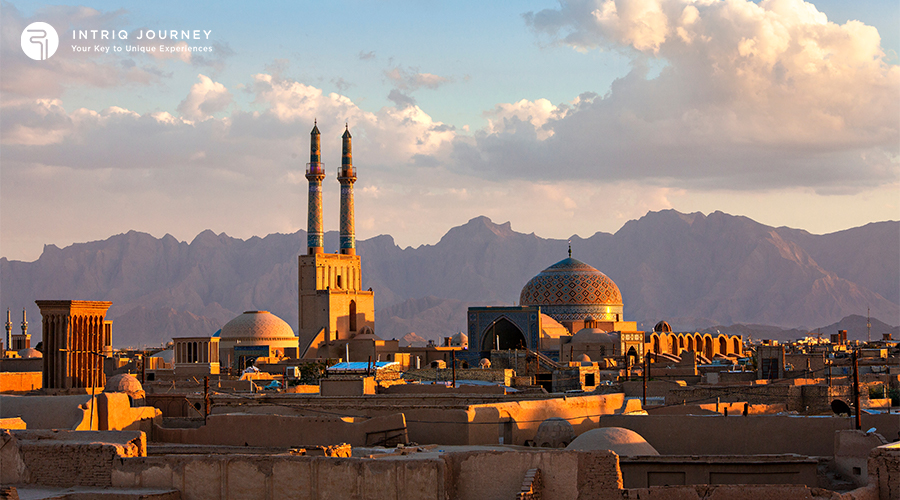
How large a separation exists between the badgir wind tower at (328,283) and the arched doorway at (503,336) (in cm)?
631

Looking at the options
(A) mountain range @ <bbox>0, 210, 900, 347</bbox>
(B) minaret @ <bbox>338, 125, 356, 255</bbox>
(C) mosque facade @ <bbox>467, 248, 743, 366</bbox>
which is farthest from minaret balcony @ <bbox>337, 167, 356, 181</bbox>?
(A) mountain range @ <bbox>0, 210, 900, 347</bbox>

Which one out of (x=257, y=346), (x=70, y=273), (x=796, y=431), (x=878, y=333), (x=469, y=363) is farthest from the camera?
(x=70, y=273)

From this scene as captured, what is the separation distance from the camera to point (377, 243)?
656ft

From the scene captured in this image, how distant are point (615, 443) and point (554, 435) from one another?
1926 mm

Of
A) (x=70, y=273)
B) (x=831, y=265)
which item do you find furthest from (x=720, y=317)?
(x=70, y=273)

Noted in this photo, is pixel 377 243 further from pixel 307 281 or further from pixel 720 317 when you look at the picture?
pixel 307 281

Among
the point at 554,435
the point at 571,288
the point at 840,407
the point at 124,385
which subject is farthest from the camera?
the point at 571,288

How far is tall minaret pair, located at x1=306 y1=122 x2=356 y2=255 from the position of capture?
5294 centimetres

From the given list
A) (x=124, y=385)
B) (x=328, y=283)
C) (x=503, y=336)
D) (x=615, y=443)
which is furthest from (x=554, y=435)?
(x=328, y=283)

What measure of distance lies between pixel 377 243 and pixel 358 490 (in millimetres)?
189658

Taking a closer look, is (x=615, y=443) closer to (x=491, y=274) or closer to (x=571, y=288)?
(x=571, y=288)

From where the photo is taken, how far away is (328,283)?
173 ft

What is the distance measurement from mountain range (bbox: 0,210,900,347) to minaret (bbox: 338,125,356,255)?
103 meters

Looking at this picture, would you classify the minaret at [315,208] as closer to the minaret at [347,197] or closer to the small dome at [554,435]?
the minaret at [347,197]
